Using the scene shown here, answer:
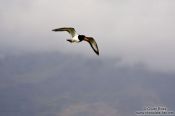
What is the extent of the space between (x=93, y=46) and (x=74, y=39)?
23.5ft

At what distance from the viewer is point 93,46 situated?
52.7 metres

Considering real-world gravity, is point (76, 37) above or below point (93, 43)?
below

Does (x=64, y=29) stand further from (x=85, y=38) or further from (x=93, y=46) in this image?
(x=93, y=46)

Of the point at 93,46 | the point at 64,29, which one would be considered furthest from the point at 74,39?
the point at 93,46

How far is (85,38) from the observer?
4959cm

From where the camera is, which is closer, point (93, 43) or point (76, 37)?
point (76, 37)

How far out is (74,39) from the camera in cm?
4666

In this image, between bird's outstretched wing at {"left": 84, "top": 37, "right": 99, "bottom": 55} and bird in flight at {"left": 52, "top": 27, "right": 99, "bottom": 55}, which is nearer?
bird in flight at {"left": 52, "top": 27, "right": 99, "bottom": 55}

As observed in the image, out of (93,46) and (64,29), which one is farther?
(93,46)

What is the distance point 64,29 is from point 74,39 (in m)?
2.86

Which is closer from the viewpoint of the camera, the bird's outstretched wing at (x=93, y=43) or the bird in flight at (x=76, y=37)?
the bird in flight at (x=76, y=37)

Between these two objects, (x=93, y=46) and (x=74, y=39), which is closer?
(x=74, y=39)

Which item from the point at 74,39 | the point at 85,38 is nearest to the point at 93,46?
the point at 85,38

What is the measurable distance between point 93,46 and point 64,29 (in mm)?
8292
